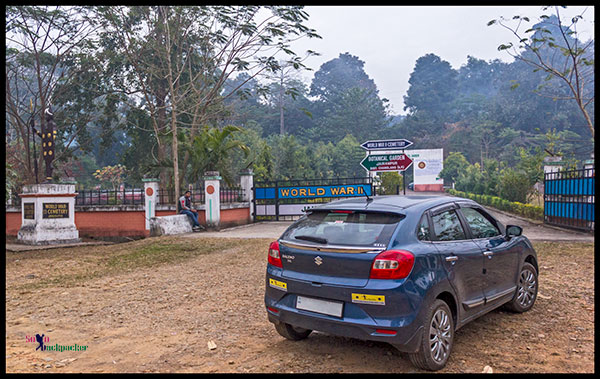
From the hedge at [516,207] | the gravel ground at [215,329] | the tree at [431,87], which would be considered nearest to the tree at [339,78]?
the tree at [431,87]

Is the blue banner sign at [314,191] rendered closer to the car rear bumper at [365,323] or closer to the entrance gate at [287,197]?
the entrance gate at [287,197]

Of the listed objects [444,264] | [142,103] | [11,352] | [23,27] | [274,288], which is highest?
[23,27]

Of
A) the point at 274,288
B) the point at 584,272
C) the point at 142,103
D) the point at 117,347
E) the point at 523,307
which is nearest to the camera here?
the point at 274,288

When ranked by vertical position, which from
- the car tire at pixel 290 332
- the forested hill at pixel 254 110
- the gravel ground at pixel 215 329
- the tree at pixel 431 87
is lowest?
the gravel ground at pixel 215 329

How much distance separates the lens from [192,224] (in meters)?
15.9

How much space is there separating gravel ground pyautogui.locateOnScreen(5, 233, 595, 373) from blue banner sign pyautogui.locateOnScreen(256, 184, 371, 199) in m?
8.81

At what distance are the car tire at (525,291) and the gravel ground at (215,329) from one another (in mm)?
107

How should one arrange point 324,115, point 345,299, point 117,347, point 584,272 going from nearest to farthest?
point 345,299
point 117,347
point 584,272
point 324,115

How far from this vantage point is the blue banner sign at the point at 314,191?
1720 cm

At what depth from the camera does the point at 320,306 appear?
3.83 meters

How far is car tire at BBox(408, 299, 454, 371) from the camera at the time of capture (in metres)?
3.60

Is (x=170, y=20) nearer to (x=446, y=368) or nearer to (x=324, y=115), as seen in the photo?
(x=446, y=368)

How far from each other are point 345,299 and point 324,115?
68.8m

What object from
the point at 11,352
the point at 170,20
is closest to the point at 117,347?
the point at 11,352
